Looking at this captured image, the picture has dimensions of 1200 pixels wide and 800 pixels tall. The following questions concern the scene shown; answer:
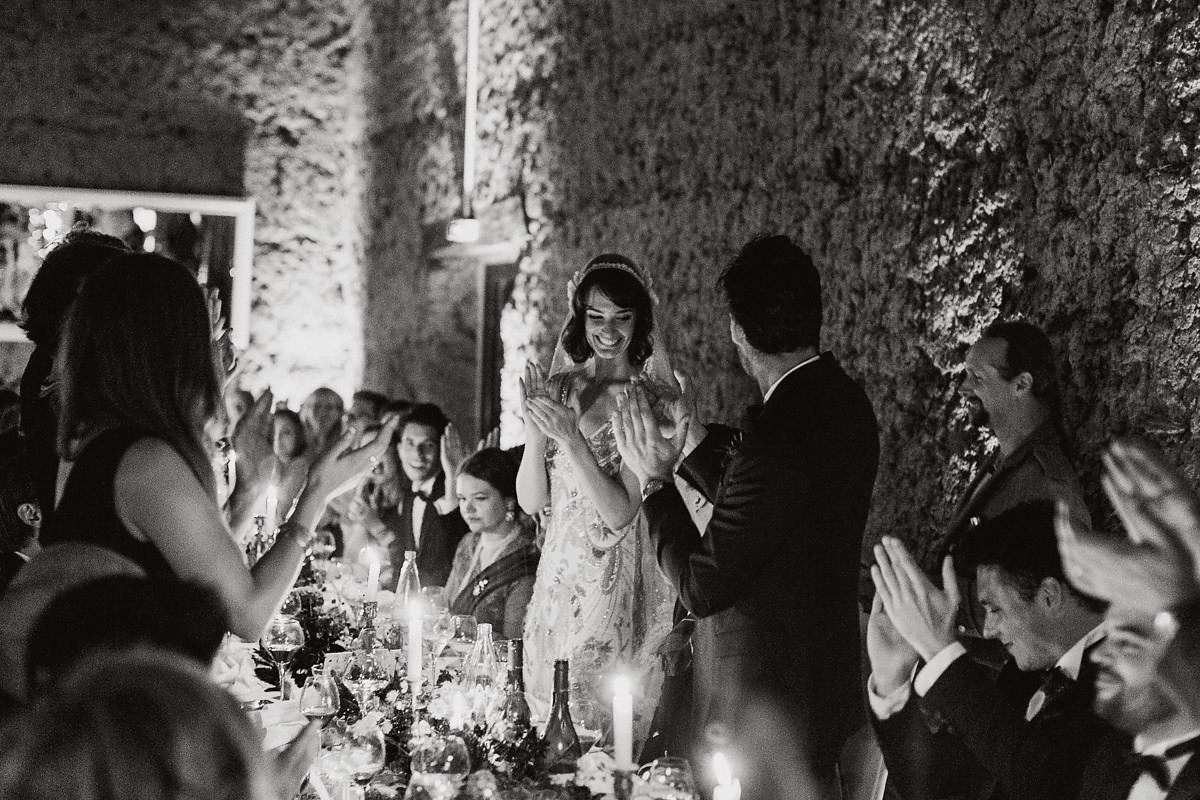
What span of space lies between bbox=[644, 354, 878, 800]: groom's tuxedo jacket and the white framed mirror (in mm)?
6528

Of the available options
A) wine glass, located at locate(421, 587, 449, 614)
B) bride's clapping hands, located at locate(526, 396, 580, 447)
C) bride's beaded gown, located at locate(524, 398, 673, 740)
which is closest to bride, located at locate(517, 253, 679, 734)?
bride's beaded gown, located at locate(524, 398, 673, 740)

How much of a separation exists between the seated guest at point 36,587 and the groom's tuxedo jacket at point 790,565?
3.41 ft

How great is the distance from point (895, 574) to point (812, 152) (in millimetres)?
2812

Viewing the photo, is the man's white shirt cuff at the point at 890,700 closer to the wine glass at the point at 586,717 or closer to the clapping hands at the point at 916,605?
the clapping hands at the point at 916,605

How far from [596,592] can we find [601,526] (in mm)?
166

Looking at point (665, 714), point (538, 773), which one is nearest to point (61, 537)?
point (538, 773)

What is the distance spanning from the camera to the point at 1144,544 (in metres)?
1.72

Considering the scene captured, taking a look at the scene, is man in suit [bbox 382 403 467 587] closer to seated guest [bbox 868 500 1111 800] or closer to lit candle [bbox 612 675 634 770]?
seated guest [bbox 868 500 1111 800]

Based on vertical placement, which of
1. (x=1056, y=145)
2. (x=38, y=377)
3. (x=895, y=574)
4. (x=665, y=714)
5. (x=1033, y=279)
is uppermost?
(x=1056, y=145)

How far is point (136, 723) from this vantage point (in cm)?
103

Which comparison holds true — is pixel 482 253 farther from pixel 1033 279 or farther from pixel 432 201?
pixel 1033 279

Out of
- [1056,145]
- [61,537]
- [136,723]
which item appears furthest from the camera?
Result: [1056,145]

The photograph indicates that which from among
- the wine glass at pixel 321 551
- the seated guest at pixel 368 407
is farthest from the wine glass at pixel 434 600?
the seated guest at pixel 368 407

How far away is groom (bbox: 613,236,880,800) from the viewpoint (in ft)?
8.07
